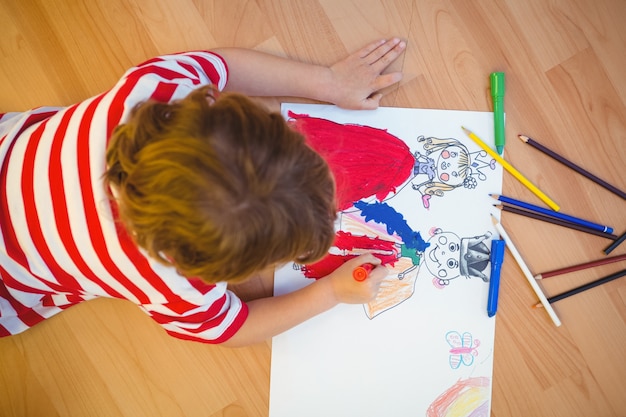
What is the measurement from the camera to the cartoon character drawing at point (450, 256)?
0.59 meters

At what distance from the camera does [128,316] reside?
61 centimetres

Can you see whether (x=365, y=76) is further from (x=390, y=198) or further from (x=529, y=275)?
(x=529, y=275)

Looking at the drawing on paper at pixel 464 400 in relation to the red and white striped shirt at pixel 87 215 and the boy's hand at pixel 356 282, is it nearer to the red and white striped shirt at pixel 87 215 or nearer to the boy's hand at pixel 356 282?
the boy's hand at pixel 356 282

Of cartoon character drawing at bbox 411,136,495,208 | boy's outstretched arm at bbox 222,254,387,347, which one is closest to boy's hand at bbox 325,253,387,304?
boy's outstretched arm at bbox 222,254,387,347

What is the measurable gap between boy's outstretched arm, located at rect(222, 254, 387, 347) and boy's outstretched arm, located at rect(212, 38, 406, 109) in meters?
0.21

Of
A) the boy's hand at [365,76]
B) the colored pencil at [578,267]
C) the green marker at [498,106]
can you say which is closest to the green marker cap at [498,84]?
the green marker at [498,106]

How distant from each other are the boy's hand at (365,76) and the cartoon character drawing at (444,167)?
8 centimetres

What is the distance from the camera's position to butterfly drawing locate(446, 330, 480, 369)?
585 millimetres

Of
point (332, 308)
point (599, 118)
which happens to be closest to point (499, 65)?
point (599, 118)

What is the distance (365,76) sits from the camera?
0.60 m

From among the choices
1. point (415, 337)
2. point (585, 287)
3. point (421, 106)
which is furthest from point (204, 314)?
point (585, 287)

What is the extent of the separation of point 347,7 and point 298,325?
1.37 ft

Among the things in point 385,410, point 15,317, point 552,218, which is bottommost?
point 385,410

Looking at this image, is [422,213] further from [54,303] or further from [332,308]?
[54,303]
